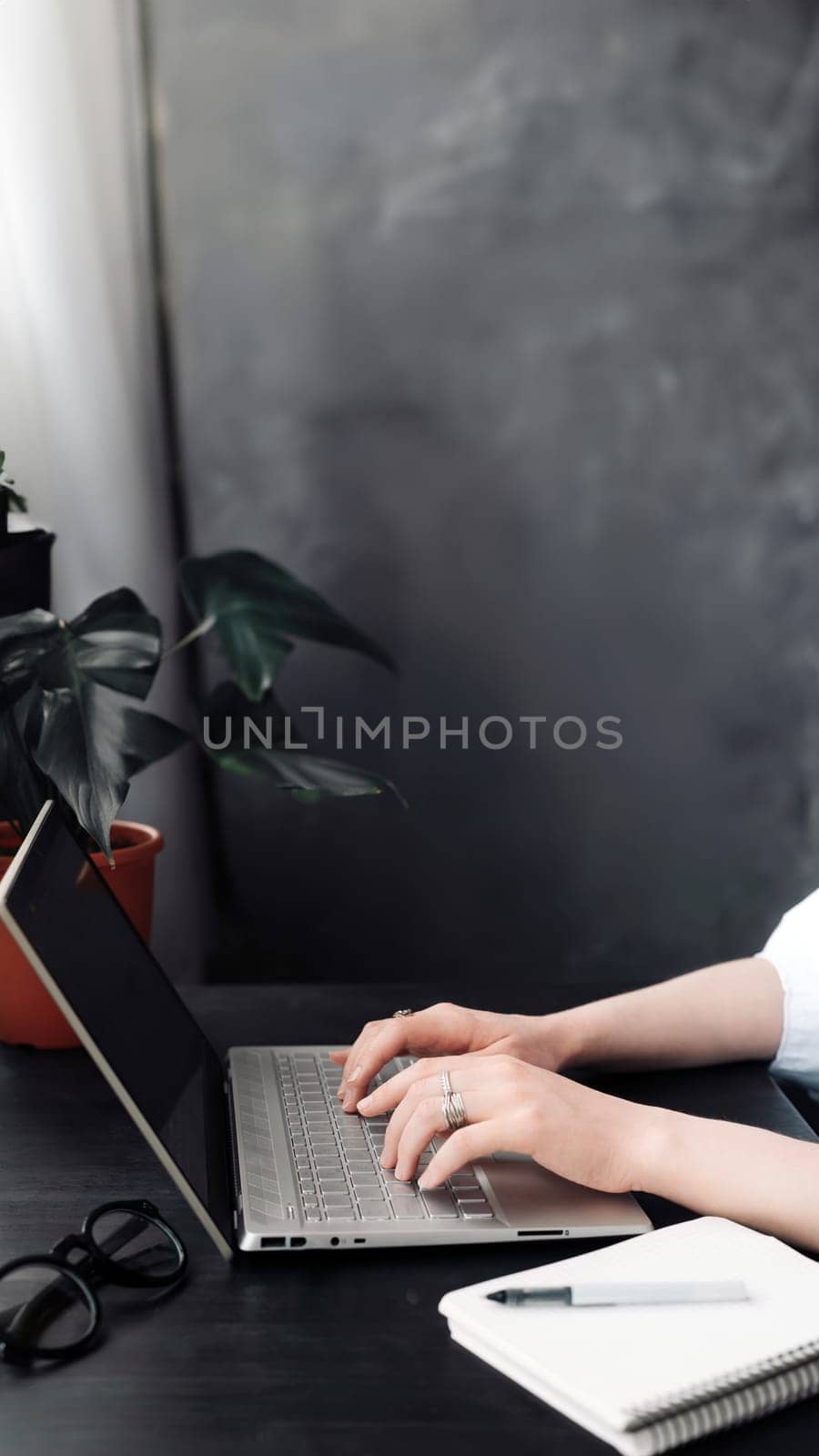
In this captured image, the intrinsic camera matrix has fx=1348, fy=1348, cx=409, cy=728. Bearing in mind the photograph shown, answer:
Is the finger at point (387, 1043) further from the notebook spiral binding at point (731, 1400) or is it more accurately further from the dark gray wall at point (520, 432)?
the dark gray wall at point (520, 432)

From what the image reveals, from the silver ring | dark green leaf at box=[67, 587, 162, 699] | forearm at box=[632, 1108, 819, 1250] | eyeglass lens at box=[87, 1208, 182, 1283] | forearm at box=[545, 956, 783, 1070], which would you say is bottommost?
forearm at box=[545, 956, 783, 1070]

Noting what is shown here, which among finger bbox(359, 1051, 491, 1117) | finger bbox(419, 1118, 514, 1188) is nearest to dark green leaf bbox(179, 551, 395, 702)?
finger bbox(359, 1051, 491, 1117)

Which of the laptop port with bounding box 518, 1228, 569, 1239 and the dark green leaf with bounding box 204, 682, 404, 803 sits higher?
the dark green leaf with bounding box 204, 682, 404, 803

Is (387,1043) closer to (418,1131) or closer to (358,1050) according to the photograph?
(358,1050)

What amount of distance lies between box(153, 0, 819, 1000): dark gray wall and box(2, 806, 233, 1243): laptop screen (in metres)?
0.86

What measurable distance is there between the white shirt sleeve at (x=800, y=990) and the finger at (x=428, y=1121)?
14.9 inches

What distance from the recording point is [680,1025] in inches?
42.6

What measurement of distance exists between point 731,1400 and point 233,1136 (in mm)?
394

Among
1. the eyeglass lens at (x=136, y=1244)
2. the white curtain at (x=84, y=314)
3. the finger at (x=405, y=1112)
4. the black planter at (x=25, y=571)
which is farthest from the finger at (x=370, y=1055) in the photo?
the white curtain at (x=84, y=314)

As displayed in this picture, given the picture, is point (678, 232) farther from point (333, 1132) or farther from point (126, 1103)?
point (126, 1103)

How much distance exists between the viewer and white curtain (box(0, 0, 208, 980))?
64.2 inches

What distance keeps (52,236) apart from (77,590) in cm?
44

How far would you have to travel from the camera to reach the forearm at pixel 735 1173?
0.79m

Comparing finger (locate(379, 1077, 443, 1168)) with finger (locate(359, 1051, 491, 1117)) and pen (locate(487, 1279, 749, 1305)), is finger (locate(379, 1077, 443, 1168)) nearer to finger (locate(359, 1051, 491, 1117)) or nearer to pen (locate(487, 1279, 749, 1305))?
finger (locate(359, 1051, 491, 1117))
